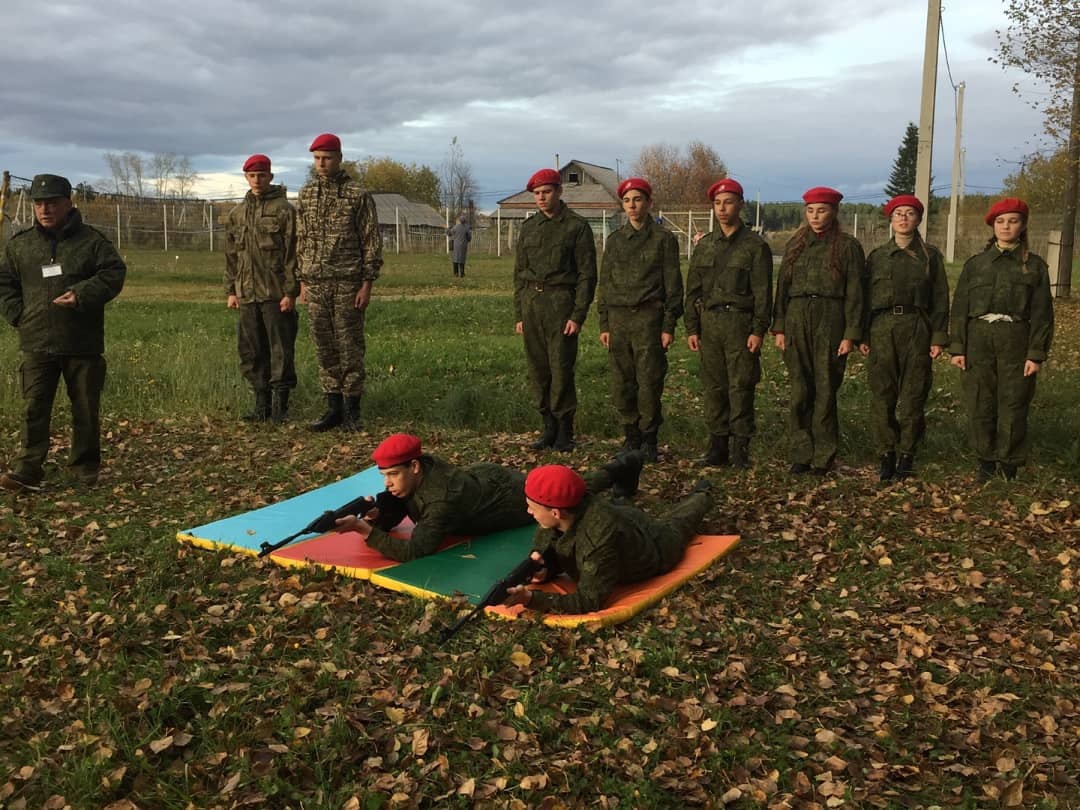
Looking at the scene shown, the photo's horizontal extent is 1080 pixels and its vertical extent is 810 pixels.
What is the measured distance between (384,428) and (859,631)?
19.7 feet

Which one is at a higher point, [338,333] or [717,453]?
[338,333]

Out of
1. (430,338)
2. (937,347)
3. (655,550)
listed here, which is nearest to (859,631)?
(655,550)

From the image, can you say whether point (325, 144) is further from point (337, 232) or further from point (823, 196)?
point (823, 196)

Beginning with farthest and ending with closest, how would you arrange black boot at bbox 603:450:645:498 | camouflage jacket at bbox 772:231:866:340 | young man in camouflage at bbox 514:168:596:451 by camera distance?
young man in camouflage at bbox 514:168:596:451 < camouflage jacket at bbox 772:231:866:340 < black boot at bbox 603:450:645:498

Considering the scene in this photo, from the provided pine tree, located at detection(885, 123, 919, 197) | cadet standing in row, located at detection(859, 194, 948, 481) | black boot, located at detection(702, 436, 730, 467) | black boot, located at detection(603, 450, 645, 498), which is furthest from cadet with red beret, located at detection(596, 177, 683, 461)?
pine tree, located at detection(885, 123, 919, 197)

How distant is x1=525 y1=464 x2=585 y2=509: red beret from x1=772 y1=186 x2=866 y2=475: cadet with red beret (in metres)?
3.36

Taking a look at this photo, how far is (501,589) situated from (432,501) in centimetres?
105

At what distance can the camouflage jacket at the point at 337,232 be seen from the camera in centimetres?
926

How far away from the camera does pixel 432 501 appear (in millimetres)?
5734

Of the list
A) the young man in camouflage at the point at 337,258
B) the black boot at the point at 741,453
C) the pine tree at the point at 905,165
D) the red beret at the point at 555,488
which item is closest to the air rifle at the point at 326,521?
the red beret at the point at 555,488

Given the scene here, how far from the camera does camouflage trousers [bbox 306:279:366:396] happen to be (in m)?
9.41

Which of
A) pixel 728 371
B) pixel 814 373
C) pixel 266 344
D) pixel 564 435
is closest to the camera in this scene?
pixel 814 373

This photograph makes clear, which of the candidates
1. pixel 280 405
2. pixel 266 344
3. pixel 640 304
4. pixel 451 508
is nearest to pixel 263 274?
pixel 266 344

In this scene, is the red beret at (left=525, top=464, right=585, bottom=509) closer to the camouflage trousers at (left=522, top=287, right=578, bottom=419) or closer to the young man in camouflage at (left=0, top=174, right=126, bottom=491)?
the camouflage trousers at (left=522, top=287, right=578, bottom=419)
